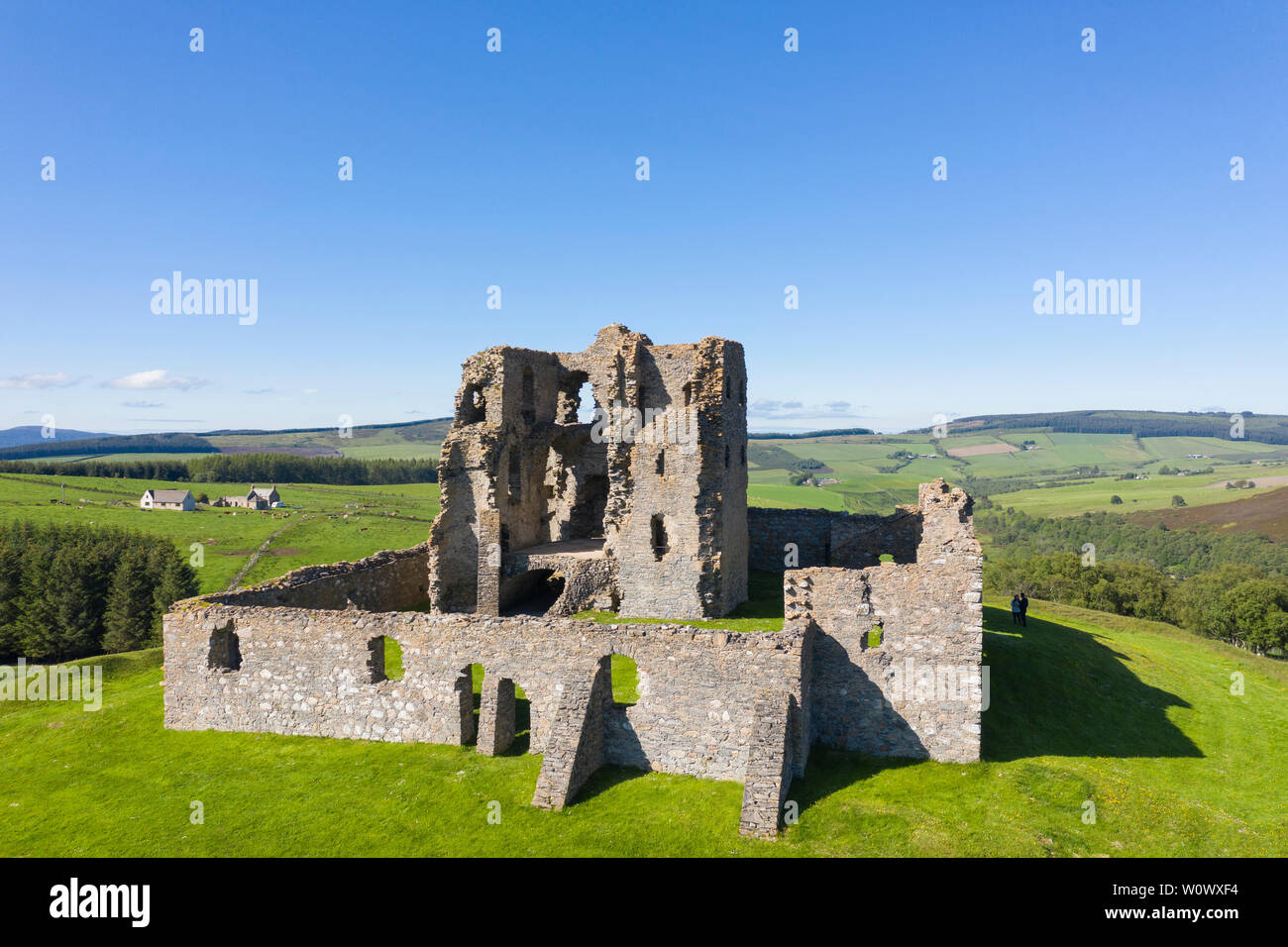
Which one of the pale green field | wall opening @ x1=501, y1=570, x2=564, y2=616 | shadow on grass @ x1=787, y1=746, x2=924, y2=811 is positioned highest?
wall opening @ x1=501, y1=570, x2=564, y2=616

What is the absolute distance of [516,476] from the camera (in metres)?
32.9

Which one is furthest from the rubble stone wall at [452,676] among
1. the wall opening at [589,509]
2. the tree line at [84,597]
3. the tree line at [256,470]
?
the tree line at [256,470]

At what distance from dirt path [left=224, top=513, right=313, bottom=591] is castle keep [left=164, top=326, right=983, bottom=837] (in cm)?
4272

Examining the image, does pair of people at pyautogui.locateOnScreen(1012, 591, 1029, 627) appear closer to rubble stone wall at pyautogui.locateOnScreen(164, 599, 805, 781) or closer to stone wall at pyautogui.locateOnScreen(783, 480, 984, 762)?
stone wall at pyautogui.locateOnScreen(783, 480, 984, 762)

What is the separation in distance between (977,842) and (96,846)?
20296 millimetres

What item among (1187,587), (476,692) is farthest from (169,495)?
(1187,587)

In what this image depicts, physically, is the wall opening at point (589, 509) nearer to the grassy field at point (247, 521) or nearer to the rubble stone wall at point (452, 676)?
the rubble stone wall at point (452, 676)

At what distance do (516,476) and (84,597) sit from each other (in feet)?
182

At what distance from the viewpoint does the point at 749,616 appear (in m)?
28.6

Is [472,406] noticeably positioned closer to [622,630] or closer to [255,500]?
[622,630]

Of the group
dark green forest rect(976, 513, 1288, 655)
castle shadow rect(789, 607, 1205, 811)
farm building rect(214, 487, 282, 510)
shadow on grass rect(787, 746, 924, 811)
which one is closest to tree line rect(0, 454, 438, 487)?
farm building rect(214, 487, 282, 510)

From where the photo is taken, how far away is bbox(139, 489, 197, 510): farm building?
359ft

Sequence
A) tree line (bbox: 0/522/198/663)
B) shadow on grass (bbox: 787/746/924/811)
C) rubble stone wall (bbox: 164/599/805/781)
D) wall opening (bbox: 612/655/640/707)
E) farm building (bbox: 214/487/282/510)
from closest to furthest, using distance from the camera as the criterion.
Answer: shadow on grass (bbox: 787/746/924/811) < rubble stone wall (bbox: 164/599/805/781) < wall opening (bbox: 612/655/640/707) < tree line (bbox: 0/522/198/663) < farm building (bbox: 214/487/282/510)
